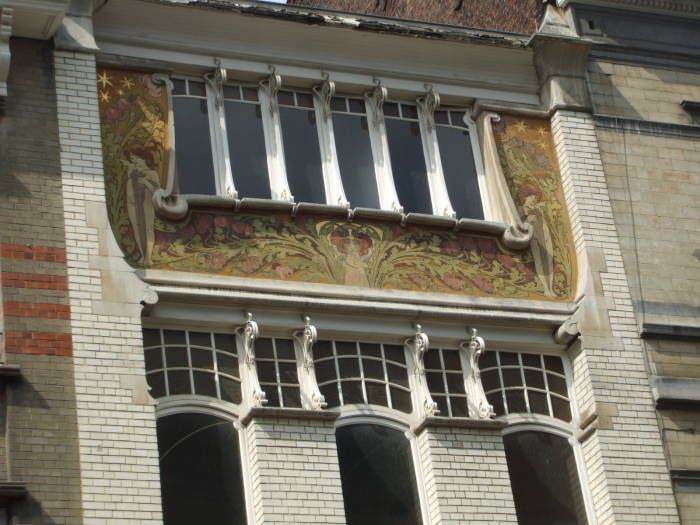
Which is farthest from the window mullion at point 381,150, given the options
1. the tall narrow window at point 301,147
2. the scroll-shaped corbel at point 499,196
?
the scroll-shaped corbel at point 499,196

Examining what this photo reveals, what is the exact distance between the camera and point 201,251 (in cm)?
1853

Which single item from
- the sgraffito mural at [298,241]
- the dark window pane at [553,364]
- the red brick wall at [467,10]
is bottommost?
the dark window pane at [553,364]

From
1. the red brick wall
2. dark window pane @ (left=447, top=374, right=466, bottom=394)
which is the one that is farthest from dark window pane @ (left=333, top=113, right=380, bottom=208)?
the red brick wall

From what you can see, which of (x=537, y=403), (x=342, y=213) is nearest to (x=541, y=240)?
(x=537, y=403)

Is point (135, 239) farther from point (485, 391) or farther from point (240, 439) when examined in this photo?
point (485, 391)

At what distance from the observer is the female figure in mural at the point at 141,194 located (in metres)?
18.3

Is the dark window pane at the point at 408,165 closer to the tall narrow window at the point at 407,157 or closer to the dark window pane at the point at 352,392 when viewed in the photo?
the tall narrow window at the point at 407,157

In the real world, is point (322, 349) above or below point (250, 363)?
above


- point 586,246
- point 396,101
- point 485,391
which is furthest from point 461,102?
point 485,391

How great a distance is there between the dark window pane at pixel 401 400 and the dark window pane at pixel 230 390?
181cm

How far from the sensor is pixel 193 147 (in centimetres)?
1952

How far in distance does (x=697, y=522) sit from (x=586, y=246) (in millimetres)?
3649

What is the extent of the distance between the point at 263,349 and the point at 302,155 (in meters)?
2.80

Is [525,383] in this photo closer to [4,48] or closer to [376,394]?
[376,394]
